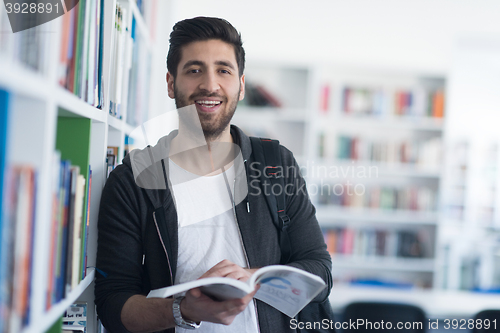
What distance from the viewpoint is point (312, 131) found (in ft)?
11.7

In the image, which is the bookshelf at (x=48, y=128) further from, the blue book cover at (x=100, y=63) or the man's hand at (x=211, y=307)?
the man's hand at (x=211, y=307)

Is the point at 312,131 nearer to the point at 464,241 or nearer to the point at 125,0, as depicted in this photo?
the point at 464,241

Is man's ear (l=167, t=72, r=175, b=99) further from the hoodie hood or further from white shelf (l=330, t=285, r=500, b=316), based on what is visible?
white shelf (l=330, t=285, r=500, b=316)

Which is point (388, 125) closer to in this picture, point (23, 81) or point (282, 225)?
point (282, 225)

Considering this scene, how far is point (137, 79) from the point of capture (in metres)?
1.71

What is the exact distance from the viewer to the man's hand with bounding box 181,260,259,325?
939 millimetres

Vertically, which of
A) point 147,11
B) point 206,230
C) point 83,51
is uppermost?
Answer: point 147,11

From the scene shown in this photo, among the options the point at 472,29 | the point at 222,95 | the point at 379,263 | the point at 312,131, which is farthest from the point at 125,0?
the point at 472,29

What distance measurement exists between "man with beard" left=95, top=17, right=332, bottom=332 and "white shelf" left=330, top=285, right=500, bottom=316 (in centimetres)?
158

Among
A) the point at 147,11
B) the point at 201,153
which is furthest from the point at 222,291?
the point at 147,11

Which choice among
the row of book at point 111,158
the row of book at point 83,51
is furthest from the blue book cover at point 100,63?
the row of book at point 111,158

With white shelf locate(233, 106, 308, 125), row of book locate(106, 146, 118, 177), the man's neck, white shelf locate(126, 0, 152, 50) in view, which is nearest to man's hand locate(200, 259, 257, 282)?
the man's neck

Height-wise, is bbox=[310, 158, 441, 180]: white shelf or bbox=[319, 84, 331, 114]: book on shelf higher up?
bbox=[319, 84, 331, 114]: book on shelf

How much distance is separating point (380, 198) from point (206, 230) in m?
2.78
